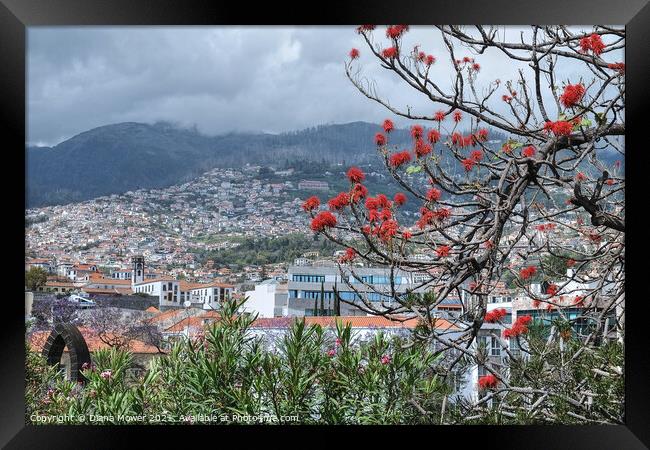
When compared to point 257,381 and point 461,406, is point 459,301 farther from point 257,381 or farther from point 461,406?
point 257,381

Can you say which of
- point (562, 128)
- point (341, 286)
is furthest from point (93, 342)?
point (562, 128)

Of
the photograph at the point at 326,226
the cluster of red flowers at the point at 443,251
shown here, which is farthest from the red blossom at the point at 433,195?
the cluster of red flowers at the point at 443,251

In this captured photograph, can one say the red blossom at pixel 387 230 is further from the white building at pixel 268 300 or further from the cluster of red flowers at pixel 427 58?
the cluster of red flowers at pixel 427 58

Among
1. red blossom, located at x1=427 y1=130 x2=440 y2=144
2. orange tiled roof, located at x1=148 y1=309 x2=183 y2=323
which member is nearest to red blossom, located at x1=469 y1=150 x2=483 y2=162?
red blossom, located at x1=427 y1=130 x2=440 y2=144

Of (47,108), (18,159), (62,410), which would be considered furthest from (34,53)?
(62,410)

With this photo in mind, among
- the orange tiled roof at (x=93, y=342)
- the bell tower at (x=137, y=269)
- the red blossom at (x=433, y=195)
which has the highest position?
the red blossom at (x=433, y=195)

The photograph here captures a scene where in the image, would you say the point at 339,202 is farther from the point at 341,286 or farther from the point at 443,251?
the point at 341,286

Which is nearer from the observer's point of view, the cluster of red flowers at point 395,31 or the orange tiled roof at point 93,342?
the cluster of red flowers at point 395,31
